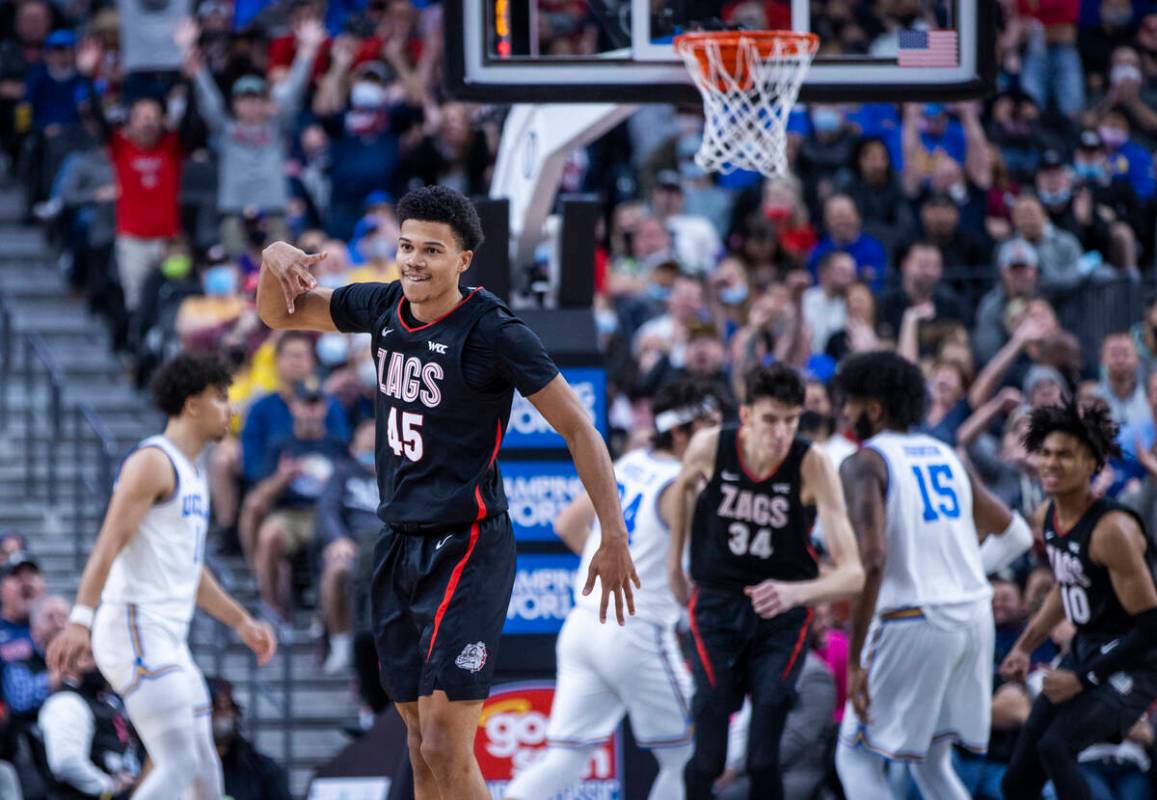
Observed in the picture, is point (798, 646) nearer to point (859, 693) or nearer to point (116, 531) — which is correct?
point (859, 693)

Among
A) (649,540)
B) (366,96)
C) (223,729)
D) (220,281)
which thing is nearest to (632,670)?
(649,540)

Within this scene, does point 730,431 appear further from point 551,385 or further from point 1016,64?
point 1016,64

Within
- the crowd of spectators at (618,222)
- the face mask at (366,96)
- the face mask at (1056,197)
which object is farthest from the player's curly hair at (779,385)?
the face mask at (366,96)

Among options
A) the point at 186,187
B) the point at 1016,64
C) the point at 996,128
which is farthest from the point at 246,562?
the point at 1016,64

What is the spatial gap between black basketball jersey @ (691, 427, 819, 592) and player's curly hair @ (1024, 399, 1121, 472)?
3.33 ft

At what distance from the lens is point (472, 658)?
20.0 feet

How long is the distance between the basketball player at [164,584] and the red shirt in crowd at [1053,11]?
11593 mm

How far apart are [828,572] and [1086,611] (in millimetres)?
1130

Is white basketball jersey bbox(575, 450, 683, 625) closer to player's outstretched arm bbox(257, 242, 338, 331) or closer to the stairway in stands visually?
player's outstretched arm bbox(257, 242, 338, 331)

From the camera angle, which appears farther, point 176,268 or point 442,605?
point 176,268

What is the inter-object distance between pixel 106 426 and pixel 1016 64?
8.84 metres

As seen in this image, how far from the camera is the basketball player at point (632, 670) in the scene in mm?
8602

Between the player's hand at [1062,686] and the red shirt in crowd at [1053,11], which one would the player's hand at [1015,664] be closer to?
the player's hand at [1062,686]

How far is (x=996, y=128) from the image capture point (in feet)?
54.1
